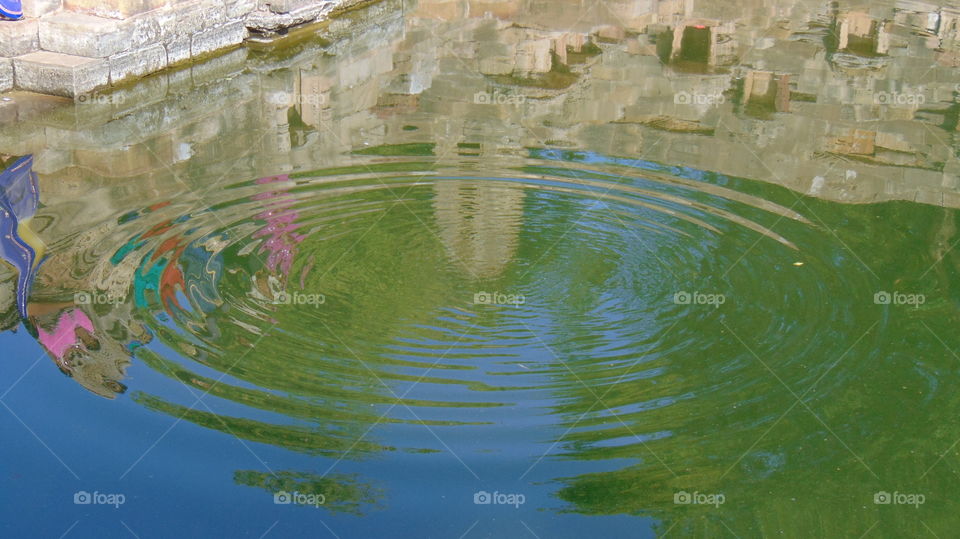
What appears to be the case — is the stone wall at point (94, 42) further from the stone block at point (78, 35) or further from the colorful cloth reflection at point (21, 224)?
the colorful cloth reflection at point (21, 224)

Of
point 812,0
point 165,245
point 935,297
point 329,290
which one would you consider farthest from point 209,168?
point 812,0

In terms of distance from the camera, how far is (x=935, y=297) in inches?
270

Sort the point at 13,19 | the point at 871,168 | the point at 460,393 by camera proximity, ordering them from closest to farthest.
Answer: the point at 460,393 → the point at 871,168 → the point at 13,19

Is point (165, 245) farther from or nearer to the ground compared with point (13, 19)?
nearer to the ground

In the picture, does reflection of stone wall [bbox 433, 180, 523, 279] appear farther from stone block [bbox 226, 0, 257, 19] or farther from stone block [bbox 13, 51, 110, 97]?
stone block [bbox 226, 0, 257, 19]

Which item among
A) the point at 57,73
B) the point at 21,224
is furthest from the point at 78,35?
the point at 21,224

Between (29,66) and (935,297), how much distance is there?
7.09 metres

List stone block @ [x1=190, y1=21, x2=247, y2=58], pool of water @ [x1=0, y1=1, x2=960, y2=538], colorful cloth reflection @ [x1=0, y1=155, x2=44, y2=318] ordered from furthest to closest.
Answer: stone block @ [x1=190, y1=21, x2=247, y2=58], colorful cloth reflection @ [x1=0, y1=155, x2=44, y2=318], pool of water @ [x1=0, y1=1, x2=960, y2=538]

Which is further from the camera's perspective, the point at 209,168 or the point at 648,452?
the point at 209,168

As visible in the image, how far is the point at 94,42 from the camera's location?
31.7 feet

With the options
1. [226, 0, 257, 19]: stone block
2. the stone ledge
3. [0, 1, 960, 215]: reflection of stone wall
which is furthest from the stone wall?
the stone ledge

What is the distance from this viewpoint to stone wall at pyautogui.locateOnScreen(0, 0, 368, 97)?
9492 mm

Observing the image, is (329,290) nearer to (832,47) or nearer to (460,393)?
(460,393)

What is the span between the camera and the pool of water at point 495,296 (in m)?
5.09
